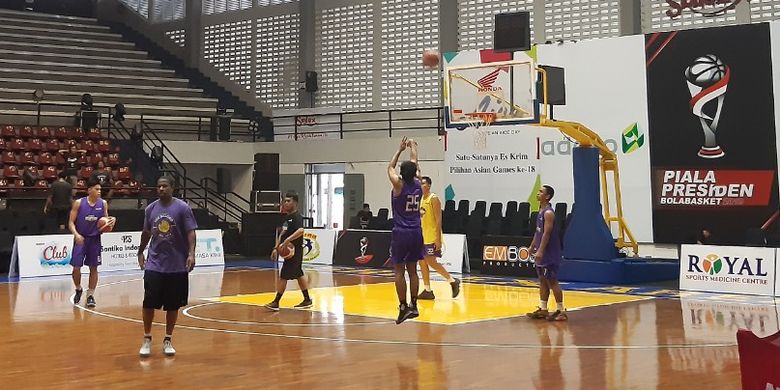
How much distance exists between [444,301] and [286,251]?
3129 millimetres

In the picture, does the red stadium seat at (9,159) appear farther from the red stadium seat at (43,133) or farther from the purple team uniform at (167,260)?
the purple team uniform at (167,260)

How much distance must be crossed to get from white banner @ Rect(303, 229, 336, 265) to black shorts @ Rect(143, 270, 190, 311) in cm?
1397

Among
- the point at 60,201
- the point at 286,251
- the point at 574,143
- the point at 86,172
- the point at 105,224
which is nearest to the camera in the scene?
the point at 286,251

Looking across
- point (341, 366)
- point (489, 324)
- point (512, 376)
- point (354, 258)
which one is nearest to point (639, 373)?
point (512, 376)

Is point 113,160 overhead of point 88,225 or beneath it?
overhead

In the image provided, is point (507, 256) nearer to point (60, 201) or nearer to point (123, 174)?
point (60, 201)

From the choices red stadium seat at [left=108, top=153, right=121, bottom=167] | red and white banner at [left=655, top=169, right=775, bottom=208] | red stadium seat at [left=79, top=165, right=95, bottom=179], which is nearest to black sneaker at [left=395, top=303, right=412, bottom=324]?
red and white banner at [left=655, top=169, right=775, bottom=208]

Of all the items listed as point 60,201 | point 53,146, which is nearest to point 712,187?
point 60,201

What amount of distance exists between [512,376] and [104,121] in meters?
23.9

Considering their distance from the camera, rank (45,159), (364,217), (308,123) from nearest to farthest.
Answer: (364,217)
(45,159)
(308,123)

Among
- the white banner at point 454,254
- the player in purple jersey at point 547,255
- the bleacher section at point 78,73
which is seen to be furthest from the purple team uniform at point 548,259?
the bleacher section at point 78,73

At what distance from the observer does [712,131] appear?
22.0 metres

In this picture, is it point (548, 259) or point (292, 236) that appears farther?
point (292, 236)

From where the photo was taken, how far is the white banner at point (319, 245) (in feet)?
77.6
